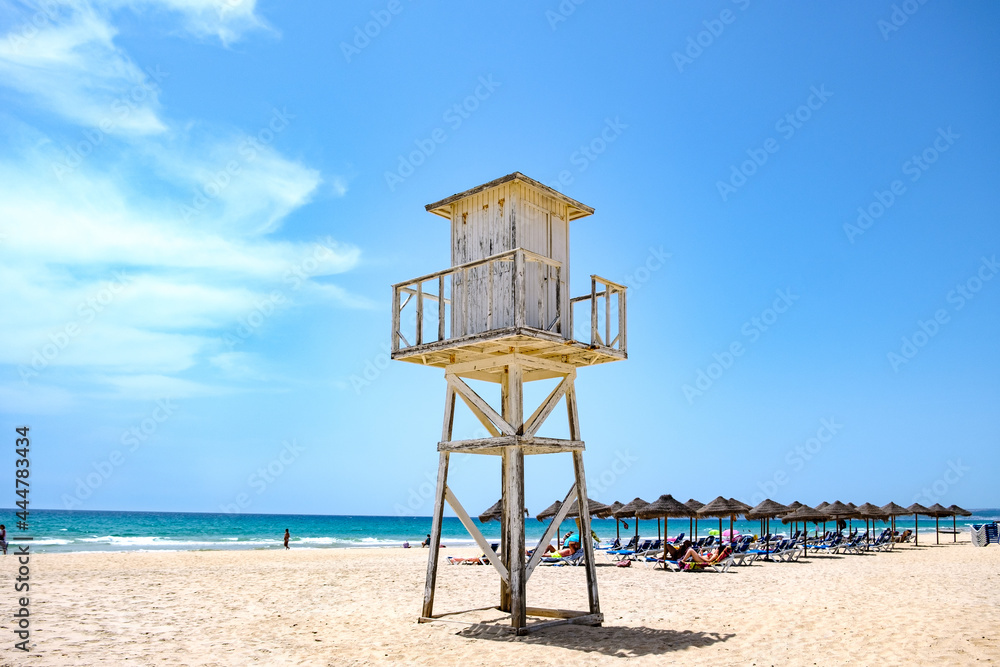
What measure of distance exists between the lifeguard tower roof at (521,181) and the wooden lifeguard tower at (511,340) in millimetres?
19

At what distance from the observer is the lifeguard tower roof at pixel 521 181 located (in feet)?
35.1

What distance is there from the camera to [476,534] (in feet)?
35.0

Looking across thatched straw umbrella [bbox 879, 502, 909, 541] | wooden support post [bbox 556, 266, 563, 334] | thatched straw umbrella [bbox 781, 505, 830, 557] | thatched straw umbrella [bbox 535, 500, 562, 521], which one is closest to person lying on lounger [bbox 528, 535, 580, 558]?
thatched straw umbrella [bbox 535, 500, 562, 521]

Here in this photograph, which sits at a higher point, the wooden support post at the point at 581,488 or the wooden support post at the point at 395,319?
the wooden support post at the point at 395,319

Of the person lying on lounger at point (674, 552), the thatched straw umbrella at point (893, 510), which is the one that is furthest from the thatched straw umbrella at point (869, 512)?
the person lying on lounger at point (674, 552)

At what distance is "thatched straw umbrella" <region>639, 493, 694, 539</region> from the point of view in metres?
24.9

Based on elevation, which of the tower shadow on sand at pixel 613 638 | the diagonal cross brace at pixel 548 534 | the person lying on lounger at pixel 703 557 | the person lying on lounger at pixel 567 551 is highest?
the diagonal cross brace at pixel 548 534

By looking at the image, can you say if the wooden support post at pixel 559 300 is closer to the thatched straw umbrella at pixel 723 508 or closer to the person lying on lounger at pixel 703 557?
the person lying on lounger at pixel 703 557

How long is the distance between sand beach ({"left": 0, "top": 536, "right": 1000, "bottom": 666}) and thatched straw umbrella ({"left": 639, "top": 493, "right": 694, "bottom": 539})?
517 cm

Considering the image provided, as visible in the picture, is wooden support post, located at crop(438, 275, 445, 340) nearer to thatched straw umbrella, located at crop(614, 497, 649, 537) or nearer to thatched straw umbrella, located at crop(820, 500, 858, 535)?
thatched straw umbrella, located at crop(614, 497, 649, 537)

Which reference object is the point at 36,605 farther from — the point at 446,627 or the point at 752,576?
the point at 752,576

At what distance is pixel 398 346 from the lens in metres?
11.1

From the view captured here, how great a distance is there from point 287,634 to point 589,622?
417 centimetres

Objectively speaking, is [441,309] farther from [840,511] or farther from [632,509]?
[840,511]
